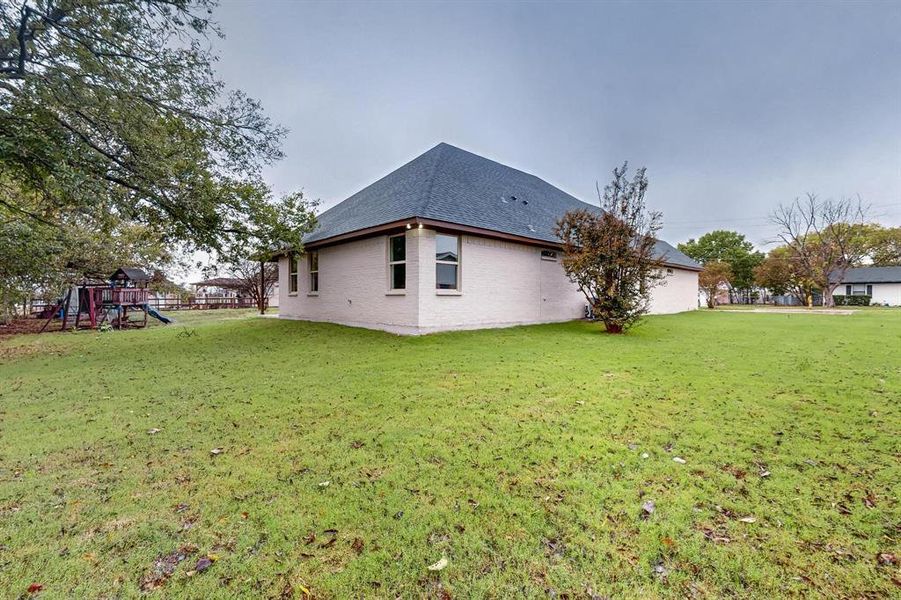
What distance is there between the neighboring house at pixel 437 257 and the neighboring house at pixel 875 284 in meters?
41.8

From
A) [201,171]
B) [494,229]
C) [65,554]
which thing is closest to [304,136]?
[201,171]

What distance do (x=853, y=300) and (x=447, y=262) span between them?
48.5m

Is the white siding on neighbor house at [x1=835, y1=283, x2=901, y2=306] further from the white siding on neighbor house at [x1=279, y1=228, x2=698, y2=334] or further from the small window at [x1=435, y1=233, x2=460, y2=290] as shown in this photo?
the small window at [x1=435, y1=233, x2=460, y2=290]

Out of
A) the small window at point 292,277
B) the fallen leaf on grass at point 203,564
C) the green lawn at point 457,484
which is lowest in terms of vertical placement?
the fallen leaf on grass at point 203,564

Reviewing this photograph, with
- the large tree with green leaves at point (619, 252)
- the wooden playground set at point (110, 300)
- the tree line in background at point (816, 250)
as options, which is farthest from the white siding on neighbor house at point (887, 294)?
the wooden playground set at point (110, 300)

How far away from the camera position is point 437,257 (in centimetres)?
1016

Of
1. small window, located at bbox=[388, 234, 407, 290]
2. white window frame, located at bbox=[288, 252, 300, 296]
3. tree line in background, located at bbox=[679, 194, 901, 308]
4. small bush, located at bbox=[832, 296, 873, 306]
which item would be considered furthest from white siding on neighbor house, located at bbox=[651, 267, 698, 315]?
small bush, located at bbox=[832, 296, 873, 306]

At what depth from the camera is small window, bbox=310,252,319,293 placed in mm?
13888

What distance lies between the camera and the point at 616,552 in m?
2.03

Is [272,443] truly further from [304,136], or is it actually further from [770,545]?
[304,136]

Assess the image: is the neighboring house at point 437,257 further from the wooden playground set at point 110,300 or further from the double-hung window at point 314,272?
the wooden playground set at point 110,300

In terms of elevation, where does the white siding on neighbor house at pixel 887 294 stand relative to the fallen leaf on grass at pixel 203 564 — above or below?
above

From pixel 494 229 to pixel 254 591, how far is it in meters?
10.0

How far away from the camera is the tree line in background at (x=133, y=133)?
6.21 metres
